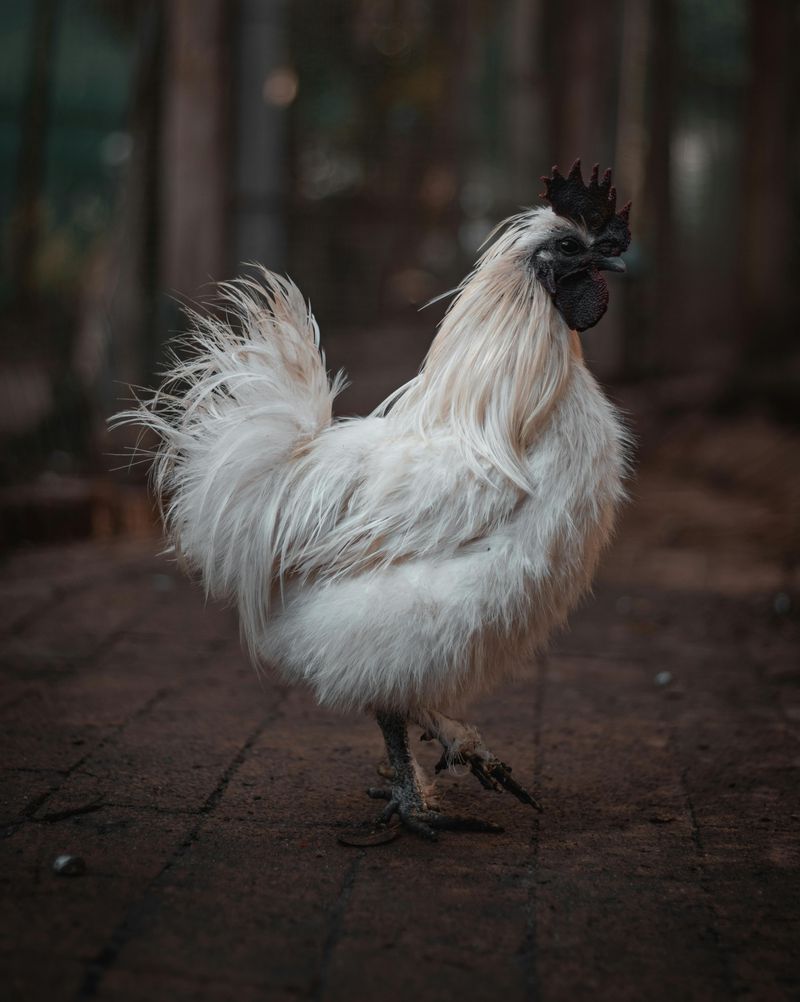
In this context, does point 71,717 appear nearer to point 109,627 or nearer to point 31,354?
point 109,627

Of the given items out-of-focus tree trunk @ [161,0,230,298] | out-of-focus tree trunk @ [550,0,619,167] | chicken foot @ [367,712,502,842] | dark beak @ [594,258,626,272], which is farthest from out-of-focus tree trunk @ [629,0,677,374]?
chicken foot @ [367,712,502,842]

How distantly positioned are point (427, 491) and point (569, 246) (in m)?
0.87

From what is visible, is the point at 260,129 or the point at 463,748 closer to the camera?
the point at 463,748

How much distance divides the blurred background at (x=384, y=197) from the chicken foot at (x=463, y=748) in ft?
9.05

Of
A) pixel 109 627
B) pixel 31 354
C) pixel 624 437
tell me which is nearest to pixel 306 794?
pixel 624 437

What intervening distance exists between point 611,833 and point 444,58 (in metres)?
9.60

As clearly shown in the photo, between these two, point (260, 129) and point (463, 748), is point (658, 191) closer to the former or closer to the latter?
point (260, 129)

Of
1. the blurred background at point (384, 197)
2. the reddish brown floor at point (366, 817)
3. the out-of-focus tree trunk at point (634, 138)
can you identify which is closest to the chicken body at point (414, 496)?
the reddish brown floor at point (366, 817)

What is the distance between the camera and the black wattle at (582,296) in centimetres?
321

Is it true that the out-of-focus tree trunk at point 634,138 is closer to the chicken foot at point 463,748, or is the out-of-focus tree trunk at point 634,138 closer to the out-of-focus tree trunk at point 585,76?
the out-of-focus tree trunk at point 585,76

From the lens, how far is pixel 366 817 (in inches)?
134

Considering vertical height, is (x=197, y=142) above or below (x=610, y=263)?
above

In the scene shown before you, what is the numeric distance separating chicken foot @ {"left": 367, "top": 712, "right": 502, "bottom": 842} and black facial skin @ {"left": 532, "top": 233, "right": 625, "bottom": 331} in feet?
4.37

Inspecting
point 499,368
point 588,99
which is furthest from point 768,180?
point 499,368
